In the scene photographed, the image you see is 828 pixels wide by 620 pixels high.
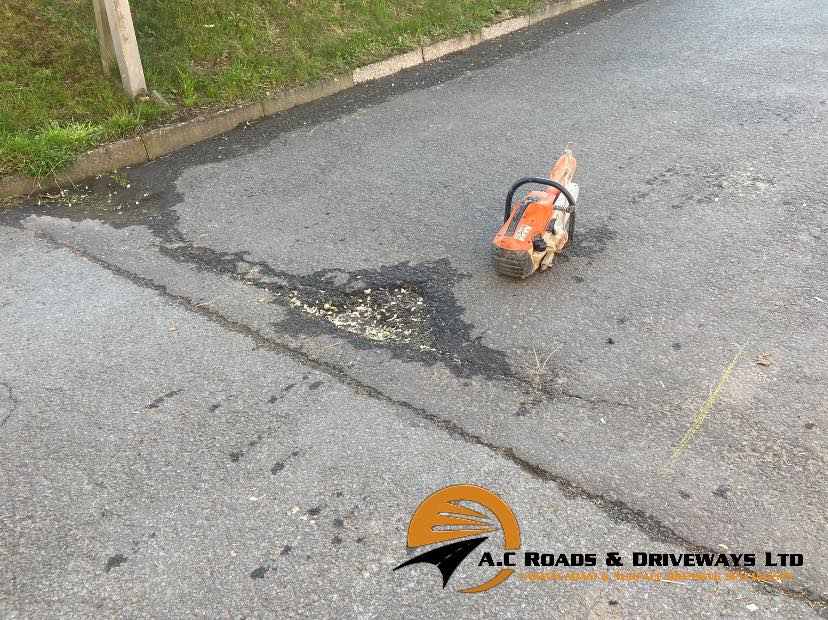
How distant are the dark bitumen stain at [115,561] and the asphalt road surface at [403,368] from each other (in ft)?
0.04

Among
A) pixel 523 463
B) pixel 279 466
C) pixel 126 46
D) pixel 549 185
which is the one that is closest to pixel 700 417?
pixel 523 463

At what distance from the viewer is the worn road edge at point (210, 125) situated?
18.8ft

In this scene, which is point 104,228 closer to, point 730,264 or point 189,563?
point 189,563

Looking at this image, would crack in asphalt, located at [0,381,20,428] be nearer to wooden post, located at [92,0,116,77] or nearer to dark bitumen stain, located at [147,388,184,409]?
dark bitumen stain, located at [147,388,184,409]

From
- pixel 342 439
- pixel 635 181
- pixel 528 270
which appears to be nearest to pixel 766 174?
pixel 635 181

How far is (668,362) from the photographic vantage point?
11.8 ft

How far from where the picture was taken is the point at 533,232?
411 cm

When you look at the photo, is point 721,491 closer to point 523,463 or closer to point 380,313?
point 523,463

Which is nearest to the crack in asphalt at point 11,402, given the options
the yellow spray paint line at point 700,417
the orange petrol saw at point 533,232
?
the orange petrol saw at point 533,232

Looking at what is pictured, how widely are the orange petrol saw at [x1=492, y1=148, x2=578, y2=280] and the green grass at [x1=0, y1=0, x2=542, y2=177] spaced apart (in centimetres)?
391

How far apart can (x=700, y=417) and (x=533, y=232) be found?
147 cm

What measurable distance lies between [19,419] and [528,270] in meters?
2.91

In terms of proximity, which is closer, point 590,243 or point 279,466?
point 279,466

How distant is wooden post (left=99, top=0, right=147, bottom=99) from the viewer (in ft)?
20.1
